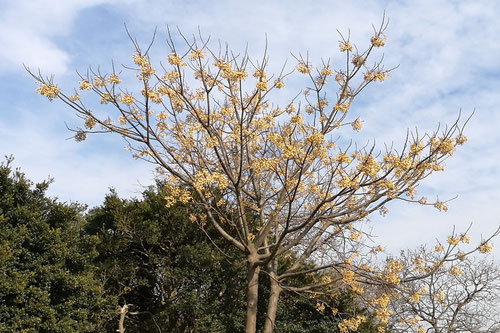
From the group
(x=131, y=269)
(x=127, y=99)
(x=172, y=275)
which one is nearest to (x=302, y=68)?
(x=127, y=99)

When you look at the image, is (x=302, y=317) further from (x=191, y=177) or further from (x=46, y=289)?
(x=46, y=289)

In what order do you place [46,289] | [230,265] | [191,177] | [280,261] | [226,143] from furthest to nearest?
[280,261] < [230,265] < [226,143] < [191,177] < [46,289]

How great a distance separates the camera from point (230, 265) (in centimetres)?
919

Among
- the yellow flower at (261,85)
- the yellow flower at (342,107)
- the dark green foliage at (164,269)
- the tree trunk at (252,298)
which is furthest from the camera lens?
the dark green foliage at (164,269)

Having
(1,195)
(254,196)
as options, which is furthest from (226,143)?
(1,195)

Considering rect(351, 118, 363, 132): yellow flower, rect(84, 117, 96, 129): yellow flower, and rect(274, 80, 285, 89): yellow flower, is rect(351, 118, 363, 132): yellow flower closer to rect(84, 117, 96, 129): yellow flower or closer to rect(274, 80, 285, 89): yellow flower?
rect(274, 80, 285, 89): yellow flower

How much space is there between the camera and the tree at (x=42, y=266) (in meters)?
6.42

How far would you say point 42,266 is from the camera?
688 cm

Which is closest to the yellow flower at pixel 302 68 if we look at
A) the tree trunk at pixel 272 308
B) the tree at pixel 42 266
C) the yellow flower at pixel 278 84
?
the yellow flower at pixel 278 84

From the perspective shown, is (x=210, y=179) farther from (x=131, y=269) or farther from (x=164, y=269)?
(x=131, y=269)

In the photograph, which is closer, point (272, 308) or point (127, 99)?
point (127, 99)

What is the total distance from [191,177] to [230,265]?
8.53 ft

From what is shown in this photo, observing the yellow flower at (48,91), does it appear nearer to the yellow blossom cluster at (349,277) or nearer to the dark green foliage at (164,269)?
the dark green foliage at (164,269)

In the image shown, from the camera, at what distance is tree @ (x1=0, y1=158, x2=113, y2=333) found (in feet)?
21.1
